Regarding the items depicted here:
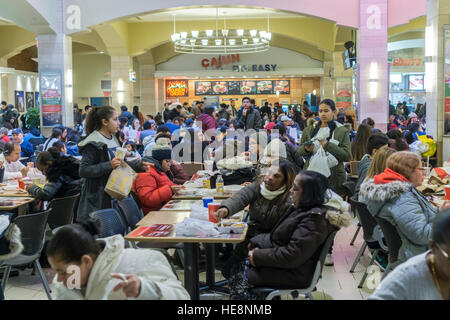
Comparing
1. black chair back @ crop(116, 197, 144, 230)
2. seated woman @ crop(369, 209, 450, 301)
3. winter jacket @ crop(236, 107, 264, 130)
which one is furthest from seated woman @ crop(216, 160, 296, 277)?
winter jacket @ crop(236, 107, 264, 130)

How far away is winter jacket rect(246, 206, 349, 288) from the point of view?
344cm

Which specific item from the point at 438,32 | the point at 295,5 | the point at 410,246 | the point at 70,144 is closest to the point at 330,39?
the point at 295,5

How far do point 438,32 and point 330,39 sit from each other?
30.9 feet

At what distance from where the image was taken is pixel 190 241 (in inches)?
145

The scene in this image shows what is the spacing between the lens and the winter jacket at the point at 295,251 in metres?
3.44

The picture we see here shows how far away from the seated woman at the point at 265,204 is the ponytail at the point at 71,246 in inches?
75.9

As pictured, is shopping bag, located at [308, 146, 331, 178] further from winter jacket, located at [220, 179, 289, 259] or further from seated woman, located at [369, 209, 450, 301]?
seated woman, located at [369, 209, 450, 301]

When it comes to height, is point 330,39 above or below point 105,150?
above

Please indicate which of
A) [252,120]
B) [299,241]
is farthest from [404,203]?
[252,120]

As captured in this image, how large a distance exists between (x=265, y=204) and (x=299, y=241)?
2.75ft

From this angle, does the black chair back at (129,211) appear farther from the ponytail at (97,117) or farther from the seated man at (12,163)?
the seated man at (12,163)

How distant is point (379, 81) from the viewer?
13195 mm

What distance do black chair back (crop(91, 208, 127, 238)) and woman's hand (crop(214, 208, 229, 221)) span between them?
766 millimetres
